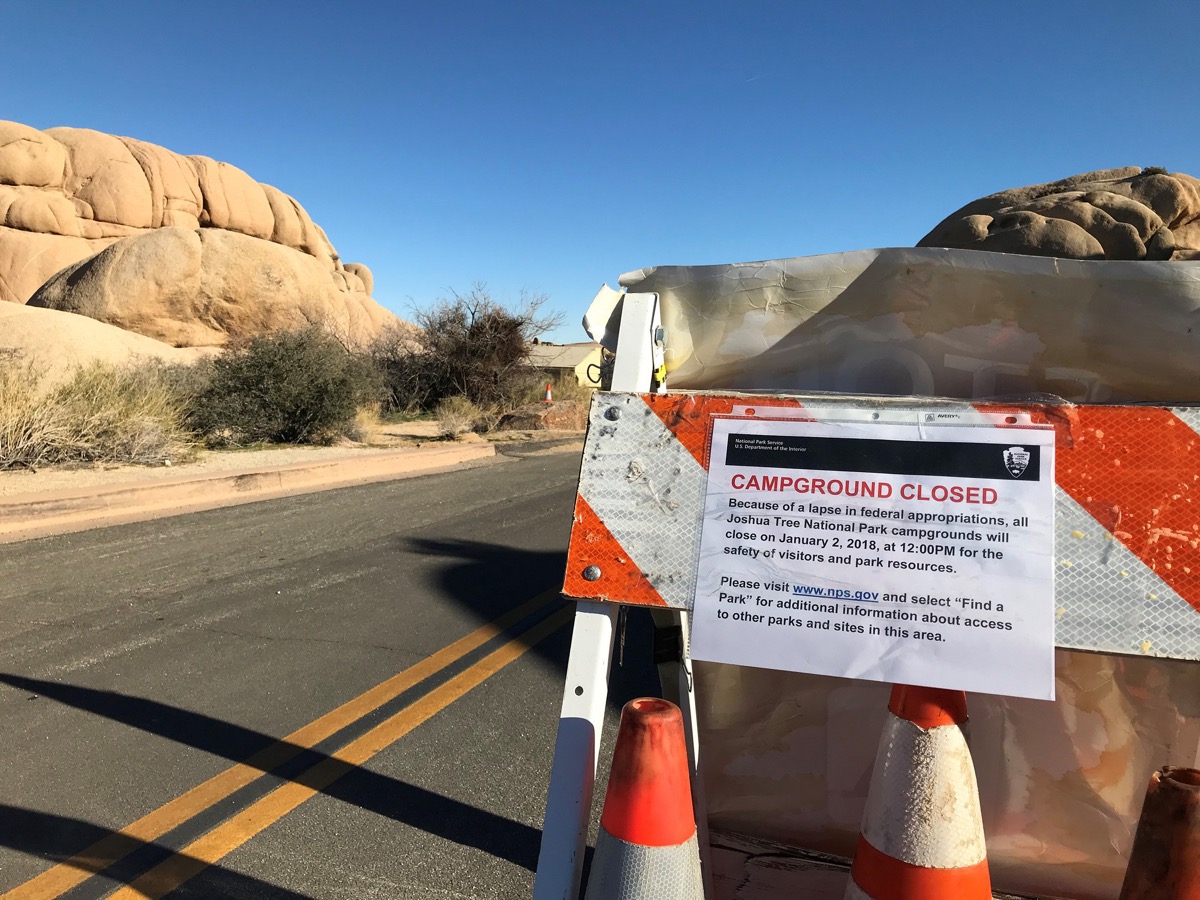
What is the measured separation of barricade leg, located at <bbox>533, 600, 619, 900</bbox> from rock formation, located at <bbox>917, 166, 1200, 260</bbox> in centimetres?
679

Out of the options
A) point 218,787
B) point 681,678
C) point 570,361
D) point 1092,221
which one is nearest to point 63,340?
point 218,787

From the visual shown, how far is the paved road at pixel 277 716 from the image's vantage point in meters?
2.52

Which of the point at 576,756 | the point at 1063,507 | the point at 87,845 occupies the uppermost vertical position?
the point at 1063,507

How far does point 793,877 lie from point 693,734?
0.52m

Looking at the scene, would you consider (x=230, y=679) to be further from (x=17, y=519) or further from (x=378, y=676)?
(x=17, y=519)

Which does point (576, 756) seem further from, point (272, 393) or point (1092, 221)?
point (272, 393)

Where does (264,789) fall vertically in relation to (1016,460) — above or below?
below

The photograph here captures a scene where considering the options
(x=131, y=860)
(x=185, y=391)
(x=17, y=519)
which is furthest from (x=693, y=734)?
(x=185, y=391)

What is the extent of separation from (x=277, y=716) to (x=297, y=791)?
0.77m

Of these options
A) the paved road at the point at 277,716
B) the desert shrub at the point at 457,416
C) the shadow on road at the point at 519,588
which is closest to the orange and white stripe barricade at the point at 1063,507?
the paved road at the point at 277,716

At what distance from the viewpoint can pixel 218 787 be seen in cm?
296

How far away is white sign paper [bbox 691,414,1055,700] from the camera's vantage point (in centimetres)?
154

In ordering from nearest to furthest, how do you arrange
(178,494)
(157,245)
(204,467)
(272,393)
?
(178,494) < (204,467) < (272,393) < (157,245)

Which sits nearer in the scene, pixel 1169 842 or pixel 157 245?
pixel 1169 842
